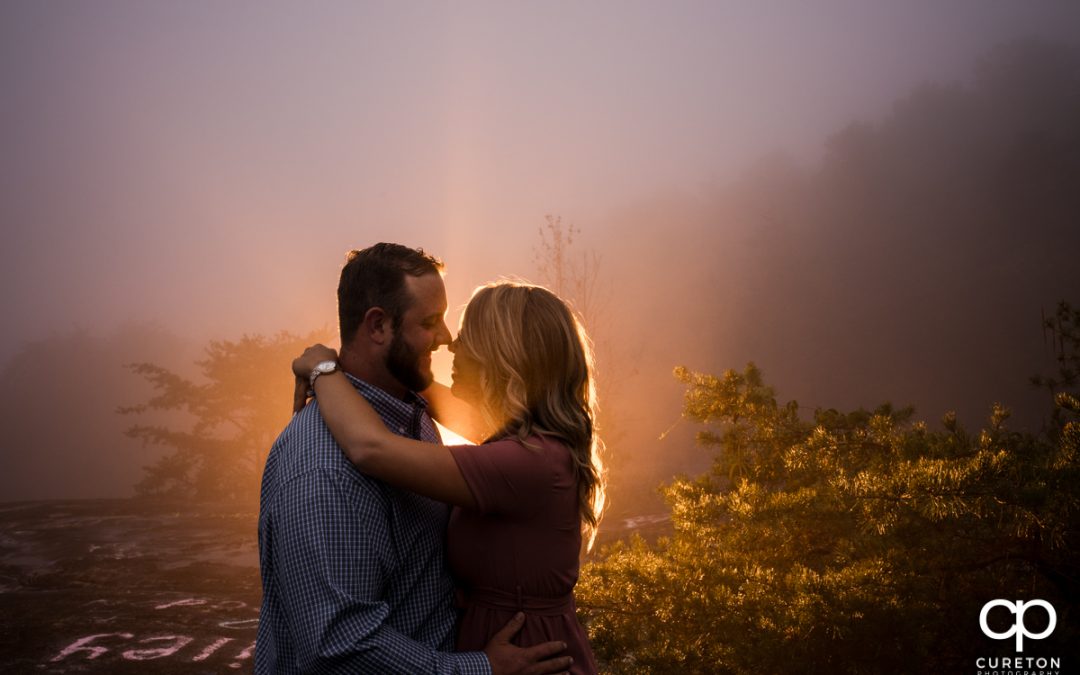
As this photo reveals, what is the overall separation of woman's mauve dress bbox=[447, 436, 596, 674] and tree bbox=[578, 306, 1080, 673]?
1779mm

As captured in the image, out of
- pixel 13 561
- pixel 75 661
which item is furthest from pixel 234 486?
pixel 75 661

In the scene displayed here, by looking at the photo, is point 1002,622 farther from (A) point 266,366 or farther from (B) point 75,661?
(A) point 266,366

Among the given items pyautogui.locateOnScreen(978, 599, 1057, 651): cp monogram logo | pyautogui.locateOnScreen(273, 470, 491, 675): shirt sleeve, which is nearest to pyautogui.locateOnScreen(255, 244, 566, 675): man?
pyautogui.locateOnScreen(273, 470, 491, 675): shirt sleeve

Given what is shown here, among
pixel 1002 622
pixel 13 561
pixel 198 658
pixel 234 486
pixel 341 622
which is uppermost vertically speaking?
pixel 341 622

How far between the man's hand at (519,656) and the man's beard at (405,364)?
829mm

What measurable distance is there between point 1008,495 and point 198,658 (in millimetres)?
8688

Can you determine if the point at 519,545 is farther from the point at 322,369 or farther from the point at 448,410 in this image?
the point at 448,410

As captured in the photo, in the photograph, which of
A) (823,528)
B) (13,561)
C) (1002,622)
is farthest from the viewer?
(13,561)

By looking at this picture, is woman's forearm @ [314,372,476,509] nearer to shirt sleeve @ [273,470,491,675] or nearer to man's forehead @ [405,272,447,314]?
shirt sleeve @ [273,470,491,675]

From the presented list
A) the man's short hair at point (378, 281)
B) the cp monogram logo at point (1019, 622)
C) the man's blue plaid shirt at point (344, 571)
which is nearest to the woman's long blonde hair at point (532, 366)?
the man's short hair at point (378, 281)

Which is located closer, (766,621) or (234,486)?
(766,621)

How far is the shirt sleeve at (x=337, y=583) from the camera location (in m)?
1.84

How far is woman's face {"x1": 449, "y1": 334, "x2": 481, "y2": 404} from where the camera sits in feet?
7.79

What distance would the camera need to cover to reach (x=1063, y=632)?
11.9 feet
